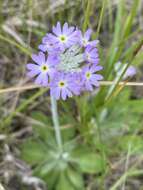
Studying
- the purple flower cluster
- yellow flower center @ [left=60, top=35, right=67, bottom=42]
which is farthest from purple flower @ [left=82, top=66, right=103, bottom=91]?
yellow flower center @ [left=60, top=35, right=67, bottom=42]

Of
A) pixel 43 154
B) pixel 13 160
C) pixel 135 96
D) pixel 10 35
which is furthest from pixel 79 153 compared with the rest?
pixel 10 35

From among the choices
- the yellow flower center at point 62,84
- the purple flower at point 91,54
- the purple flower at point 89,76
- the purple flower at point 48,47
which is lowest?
the yellow flower center at point 62,84

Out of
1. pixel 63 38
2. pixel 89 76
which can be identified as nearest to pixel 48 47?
pixel 63 38

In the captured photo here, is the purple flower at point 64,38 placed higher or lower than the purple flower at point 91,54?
higher

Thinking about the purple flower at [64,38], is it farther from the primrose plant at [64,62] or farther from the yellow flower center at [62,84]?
the yellow flower center at [62,84]

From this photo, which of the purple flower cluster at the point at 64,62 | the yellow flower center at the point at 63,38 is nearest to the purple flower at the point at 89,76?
the purple flower cluster at the point at 64,62

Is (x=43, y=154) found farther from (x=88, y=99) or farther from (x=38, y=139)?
(x=88, y=99)

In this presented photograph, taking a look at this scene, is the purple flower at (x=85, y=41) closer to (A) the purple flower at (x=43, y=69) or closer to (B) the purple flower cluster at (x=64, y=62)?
(B) the purple flower cluster at (x=64, y=62)
